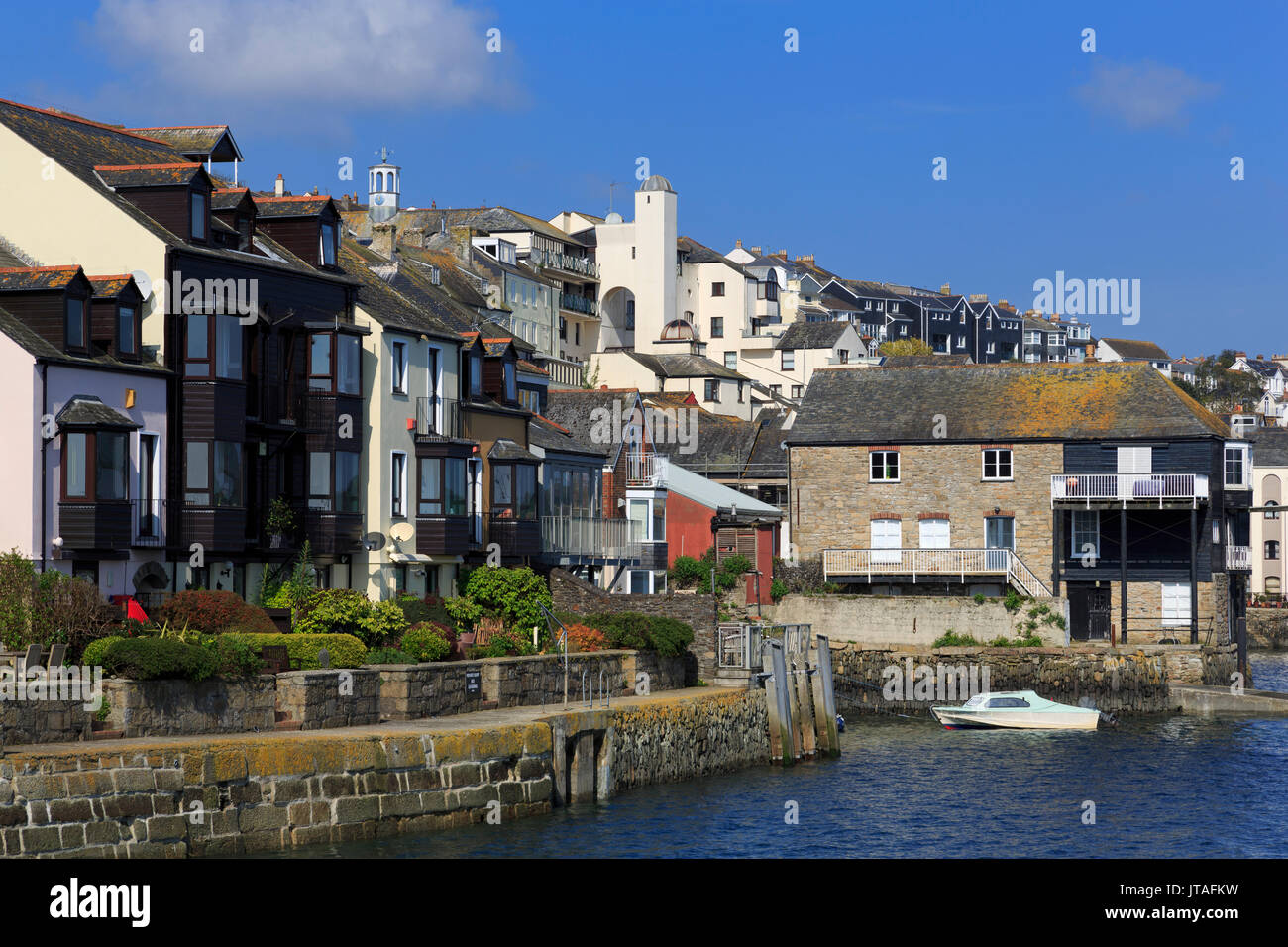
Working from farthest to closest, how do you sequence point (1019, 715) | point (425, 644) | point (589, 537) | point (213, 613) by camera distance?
point (589, 537)
point (1019, 715)
point (425, 644)
point (213, 613)

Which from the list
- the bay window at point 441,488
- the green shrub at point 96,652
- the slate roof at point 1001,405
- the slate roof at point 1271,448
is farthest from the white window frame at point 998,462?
the slate roof at point 1271,448

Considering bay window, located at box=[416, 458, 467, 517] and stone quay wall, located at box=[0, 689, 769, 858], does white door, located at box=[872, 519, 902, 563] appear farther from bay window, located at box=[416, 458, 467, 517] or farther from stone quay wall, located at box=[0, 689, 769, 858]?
stone quay wall, located at box=[0, 689, 769, 858]

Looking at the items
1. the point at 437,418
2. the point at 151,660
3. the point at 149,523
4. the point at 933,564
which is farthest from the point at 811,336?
the point at 151,660

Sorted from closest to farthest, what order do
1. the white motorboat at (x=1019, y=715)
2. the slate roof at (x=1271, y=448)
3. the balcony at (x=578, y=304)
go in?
the white motorboat at (x=1019, y=715) < the slate roof at (x=1271, y=448) < the balcony at (x=578, y=304)

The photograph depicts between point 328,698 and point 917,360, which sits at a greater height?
point 917,360

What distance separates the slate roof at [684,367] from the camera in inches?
4451

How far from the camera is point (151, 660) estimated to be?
2725cm

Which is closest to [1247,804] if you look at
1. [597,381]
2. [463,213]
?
[597,381]

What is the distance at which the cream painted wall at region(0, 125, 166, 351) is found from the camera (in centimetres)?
3672

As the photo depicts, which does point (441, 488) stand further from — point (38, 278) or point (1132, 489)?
point (1132, 489)

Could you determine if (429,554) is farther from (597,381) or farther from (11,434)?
(597,381)

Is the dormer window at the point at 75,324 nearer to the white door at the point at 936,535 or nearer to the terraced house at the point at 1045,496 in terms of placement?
the terraced house at the point at 1045,496

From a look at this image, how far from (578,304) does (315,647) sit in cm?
9057

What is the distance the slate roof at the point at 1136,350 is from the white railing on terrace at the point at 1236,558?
122 metres
